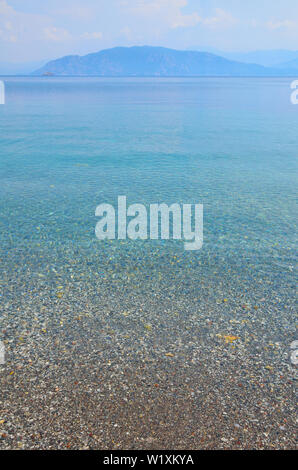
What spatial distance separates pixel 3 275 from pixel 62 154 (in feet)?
52.5

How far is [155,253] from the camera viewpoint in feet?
39.1

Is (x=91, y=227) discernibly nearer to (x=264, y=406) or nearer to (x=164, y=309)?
(x=164, y=309)

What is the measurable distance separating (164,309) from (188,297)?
803 mm

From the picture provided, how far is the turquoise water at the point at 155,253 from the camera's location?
8244mm

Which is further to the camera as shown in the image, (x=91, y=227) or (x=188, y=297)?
(x=91, y=227)

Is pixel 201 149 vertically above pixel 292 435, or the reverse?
pixel 201 149

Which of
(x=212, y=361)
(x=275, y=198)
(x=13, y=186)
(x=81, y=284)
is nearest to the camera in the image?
(x=212, y=361)

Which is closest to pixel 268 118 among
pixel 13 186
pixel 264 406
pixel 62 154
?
pixel 62 154

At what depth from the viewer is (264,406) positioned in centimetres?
630

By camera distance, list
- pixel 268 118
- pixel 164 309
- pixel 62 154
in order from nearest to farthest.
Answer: pixel 164 309
pixel 62 154
pixel 268 118

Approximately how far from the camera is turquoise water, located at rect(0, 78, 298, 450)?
824 centimetres

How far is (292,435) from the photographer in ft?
19.1
